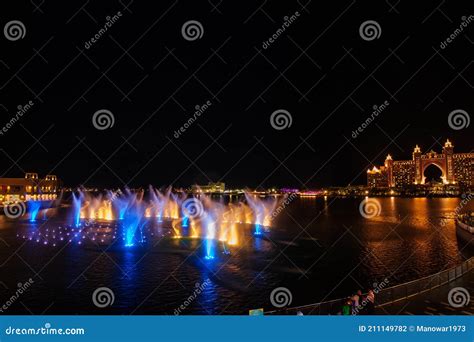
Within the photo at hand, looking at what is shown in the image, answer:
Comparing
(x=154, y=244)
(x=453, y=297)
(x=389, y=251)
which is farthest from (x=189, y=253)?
(x=453, y=297)

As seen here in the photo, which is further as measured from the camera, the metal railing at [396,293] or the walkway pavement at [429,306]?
the walkway pavement at [429,306]

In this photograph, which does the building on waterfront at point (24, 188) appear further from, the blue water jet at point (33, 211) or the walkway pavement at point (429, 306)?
the walkway pavement at point (429, 306)

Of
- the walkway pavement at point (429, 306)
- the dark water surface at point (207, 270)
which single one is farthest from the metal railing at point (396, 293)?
the dark water surface at point (207, 270)

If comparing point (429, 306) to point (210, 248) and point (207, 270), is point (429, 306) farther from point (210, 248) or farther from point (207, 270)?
point (210, 248)

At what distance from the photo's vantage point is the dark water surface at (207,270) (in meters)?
15.7

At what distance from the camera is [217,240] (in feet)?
96.8

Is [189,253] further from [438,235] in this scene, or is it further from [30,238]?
[438,235]

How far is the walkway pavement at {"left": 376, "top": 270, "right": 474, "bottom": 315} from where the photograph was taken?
11.8 m

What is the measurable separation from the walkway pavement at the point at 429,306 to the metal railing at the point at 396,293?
17 centimetres

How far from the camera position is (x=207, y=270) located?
2023 centimetres

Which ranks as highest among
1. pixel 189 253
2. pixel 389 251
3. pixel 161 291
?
pixel 389 251

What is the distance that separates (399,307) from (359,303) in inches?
66.2

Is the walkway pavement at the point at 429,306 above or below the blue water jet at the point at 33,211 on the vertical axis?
below

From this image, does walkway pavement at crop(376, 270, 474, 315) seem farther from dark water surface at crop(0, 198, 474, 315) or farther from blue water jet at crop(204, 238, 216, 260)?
blue water jet at crop(204, 238, 216, 260)
